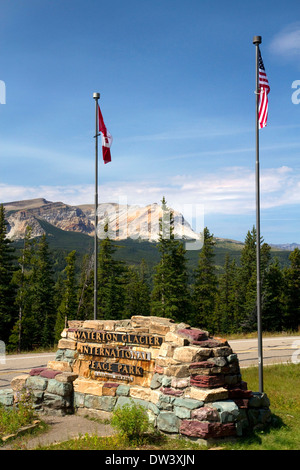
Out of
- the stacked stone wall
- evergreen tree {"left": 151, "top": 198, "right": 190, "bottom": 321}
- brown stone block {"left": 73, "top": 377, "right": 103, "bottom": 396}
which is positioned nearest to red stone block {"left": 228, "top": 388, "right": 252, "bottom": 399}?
the stacked stone wall

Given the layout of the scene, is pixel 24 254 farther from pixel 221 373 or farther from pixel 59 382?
pixel 221 373

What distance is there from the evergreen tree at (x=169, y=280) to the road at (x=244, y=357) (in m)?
14.6

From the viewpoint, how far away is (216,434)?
299 inches

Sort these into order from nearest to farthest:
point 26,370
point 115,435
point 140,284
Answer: point 115,435 → point 26,370 → point 140,284

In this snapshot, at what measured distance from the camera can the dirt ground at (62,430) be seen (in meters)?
8.02

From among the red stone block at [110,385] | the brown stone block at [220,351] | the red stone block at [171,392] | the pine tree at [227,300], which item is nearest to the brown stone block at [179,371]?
the red stone block at [171,392]

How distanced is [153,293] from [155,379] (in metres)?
33.4

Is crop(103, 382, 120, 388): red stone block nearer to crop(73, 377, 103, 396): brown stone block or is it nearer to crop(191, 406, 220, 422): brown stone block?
crop(73, 377, 103, 396): brown stone block

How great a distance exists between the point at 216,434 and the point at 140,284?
6378 cm

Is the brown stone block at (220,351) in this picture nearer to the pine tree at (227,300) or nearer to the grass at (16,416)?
the grass at (16,416)

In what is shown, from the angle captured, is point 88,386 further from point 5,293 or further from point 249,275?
point 249,275

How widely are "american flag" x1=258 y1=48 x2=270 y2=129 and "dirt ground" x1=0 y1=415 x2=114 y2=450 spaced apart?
914 centimetres

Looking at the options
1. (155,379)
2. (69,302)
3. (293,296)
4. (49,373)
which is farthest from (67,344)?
(293,296)
